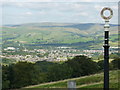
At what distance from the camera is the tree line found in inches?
371

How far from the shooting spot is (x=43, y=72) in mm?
10727

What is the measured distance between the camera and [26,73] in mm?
10031

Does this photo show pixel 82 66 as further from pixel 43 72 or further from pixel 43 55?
pixel 43 55

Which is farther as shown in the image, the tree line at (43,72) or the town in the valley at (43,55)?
the town in the valley at (43,55)

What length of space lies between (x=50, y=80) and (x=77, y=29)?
26320mm

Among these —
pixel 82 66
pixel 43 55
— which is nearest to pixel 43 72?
pixel 82 66

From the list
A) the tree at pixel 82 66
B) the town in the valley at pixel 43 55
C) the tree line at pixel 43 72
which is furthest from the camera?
the town in the valley at pixel 43 55

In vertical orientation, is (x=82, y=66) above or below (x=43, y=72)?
above

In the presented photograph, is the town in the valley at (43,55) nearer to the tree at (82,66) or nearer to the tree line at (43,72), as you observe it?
the tree at (82,66)

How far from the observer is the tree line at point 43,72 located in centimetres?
942

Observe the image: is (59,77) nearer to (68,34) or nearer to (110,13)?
(110,13)

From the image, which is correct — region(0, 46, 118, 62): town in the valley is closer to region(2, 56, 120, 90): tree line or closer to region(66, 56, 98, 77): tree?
region(66, 56, 98, 77): tree

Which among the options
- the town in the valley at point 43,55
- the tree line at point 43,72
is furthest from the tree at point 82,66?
the town in the valley at point 43,55

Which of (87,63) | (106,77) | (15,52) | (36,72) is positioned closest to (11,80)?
(36,72)
